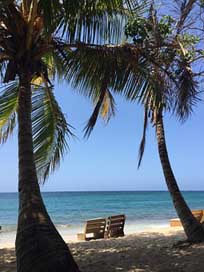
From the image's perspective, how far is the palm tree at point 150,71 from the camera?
703 cm

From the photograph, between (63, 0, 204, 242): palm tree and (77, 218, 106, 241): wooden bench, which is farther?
(77, 218, 106, 241): wooden bench

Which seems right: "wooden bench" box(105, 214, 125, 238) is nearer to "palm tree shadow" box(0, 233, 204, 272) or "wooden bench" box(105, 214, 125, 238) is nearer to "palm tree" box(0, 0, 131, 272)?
"palm tree shadow" box(0, 233, 204, 272)

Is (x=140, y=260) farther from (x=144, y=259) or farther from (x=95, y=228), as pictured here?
(x=95, y=228)

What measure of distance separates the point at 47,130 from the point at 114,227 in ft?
21.9

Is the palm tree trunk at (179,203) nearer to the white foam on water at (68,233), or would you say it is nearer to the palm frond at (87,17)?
the palm frond at (87,17)

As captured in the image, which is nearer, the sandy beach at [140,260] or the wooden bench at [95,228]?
the sandy beach at [140,260]

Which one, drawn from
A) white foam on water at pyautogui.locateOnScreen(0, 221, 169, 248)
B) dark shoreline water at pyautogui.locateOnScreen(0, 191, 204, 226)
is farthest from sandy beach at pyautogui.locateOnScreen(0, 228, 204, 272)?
dark shoreline water at pyautogui.locateOnScreen(0, 191, 204, 226)

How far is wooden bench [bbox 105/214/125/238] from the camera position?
45.8ft

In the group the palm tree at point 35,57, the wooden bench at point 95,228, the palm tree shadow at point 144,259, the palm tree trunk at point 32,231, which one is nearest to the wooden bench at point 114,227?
the wooden bench at point 95,228

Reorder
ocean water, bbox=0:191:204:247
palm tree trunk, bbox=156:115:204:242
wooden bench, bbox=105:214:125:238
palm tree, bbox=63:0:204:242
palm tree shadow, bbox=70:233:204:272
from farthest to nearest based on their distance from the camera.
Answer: ocean water, bbox=0:191:204:247
wooden bench, bbox=105:214:125:238
palm tree trunk, bbox=156:115:204:242
palm tree, bbox=63:0:204:242
palm tree shadow, bbox=70:233:204:272

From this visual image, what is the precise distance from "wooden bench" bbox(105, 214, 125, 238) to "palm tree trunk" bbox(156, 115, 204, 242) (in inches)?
227

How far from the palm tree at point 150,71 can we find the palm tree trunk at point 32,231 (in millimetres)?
1463

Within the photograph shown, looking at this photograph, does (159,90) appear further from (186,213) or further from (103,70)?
(186,213)

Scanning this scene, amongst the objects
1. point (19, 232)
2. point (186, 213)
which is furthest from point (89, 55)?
point (186, 213)
